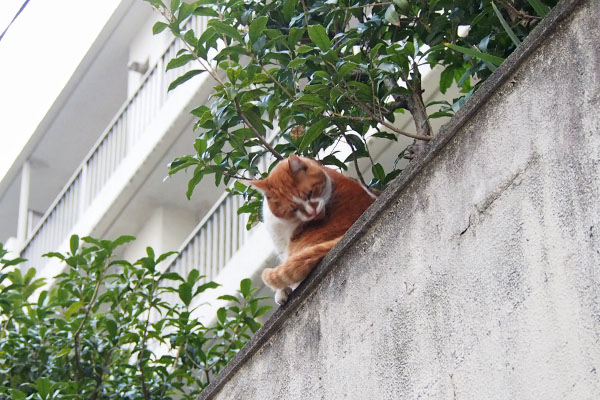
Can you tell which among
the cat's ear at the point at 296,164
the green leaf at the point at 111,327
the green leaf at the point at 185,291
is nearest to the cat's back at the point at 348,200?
the cat's ear at the point at 296,164

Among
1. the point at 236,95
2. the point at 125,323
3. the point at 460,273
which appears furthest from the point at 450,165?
the point at 125,323

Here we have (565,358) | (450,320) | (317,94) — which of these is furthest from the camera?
(317,94)

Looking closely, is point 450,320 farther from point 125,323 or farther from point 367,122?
point 125,323

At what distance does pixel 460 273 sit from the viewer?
294 cm

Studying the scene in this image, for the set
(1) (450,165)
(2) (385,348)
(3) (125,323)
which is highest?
(1) (450,165)

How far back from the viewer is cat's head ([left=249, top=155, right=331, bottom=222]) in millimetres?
4418

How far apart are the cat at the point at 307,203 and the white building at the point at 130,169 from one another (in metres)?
4.85

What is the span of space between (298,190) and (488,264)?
1706 millimetres

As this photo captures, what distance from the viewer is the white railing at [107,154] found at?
11953 millimetres

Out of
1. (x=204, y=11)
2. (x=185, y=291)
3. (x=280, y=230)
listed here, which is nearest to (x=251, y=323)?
(x=185, y=291)

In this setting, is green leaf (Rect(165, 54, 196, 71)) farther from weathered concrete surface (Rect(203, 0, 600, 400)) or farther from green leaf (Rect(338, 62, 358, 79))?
weathered concrete surface (Rect(203, 0, 600, 400))

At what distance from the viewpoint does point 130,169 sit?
40.2 ft

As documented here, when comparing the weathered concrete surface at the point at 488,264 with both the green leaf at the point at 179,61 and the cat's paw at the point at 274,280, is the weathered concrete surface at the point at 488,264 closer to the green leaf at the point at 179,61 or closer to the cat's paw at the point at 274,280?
the cat's paw at the point at 274,280

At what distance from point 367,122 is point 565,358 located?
205cm
